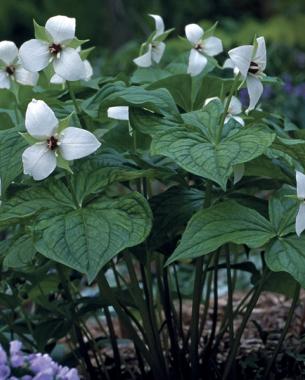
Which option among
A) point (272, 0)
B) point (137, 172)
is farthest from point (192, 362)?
point (272, 0)

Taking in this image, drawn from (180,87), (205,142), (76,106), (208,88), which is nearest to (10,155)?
(76,106)

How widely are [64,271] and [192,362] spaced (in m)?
0.41

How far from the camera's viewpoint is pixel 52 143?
1816 millimetres

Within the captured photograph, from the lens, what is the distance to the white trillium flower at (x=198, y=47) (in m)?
2.27

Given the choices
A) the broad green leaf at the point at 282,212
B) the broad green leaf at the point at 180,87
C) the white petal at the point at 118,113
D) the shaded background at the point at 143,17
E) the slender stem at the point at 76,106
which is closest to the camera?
the broad green leaf at the point at 282,212

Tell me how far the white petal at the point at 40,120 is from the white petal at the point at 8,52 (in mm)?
362

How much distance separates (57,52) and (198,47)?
0.51 m

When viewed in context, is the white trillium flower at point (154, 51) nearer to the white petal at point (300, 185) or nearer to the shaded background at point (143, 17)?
the white petal at point (300, 185)

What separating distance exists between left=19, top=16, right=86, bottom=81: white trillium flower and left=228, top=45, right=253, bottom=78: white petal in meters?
0.35

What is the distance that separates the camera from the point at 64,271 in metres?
2.23

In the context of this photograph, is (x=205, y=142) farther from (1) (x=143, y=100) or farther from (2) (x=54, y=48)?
(2) (x=54, y=48)

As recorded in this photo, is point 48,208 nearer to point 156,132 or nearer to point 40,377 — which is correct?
point 156,132

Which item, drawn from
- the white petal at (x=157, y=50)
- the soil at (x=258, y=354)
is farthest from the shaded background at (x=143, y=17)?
the white petal at (x=157, y=50)

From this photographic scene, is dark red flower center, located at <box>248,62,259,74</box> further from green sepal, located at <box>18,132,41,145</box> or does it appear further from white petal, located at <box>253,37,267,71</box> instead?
green sepal, located at <box>18,132,41,145</box>
